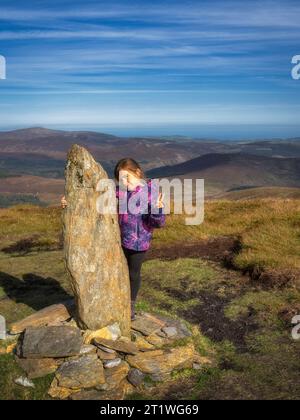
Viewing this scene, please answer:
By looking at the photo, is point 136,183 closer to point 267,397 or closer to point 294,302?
point 267,397

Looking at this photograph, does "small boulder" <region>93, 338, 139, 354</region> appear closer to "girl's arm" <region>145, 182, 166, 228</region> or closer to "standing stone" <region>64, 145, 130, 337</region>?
"standing stone" <region>64, 145, 130, 337</region>

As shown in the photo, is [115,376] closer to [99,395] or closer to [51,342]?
[99,395]

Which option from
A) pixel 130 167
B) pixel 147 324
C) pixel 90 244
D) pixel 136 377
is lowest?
pixel 136 377

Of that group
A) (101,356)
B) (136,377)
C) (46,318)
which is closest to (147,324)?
(101,356)

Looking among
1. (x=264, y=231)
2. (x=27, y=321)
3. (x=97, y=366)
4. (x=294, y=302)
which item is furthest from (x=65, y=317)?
(x=264, y=231)

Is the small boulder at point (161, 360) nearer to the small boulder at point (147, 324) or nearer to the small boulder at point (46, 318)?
the small boulder at point (147, 324)

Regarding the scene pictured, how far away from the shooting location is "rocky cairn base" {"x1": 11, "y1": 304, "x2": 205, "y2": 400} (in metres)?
9.52

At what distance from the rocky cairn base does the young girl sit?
1.70 metres

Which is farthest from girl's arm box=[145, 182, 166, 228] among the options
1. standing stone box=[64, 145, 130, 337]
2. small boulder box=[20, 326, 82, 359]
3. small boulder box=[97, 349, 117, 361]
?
small boulder box=[20, 326, 82, 359]

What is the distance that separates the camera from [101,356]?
33.5 ft

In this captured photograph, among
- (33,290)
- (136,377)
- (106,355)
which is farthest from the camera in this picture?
(33,290)

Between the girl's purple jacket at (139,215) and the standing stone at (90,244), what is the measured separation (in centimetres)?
24

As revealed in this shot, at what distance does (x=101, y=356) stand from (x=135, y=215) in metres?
3.25
